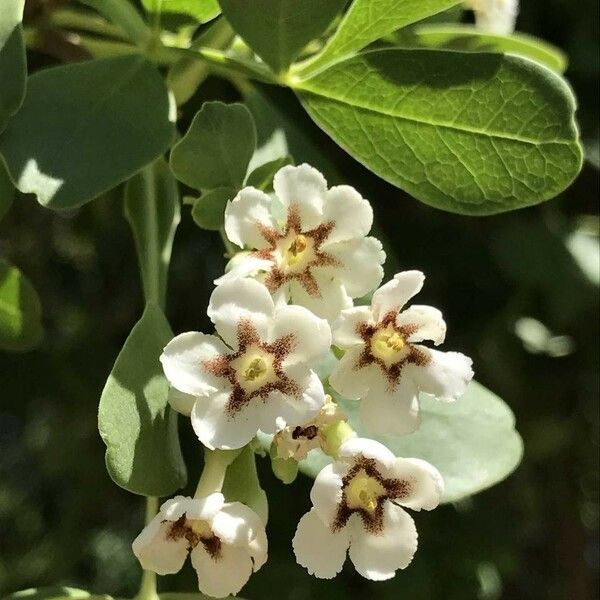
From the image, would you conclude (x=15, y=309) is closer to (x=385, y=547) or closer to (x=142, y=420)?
(x=142, y=420)

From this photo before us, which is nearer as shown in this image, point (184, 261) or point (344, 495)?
point (344, 495)

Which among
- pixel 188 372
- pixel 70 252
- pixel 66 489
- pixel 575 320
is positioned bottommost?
pixel 66 489

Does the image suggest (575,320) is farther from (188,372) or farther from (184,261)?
(188,372)

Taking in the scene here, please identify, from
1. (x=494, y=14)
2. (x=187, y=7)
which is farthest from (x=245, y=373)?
(x=494, y=14)

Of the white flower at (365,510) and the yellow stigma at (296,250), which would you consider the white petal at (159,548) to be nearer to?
the white flower at (365,510)

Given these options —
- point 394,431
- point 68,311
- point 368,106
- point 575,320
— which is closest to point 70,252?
point 68,311

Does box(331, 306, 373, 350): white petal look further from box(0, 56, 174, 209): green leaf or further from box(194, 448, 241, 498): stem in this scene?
box(0, 56, 174, 209): green leaf

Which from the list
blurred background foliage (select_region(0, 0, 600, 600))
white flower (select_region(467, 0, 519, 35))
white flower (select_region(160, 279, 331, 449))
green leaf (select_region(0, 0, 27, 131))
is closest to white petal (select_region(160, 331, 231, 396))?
white flower (select_region(160, 279, 331, 449))
